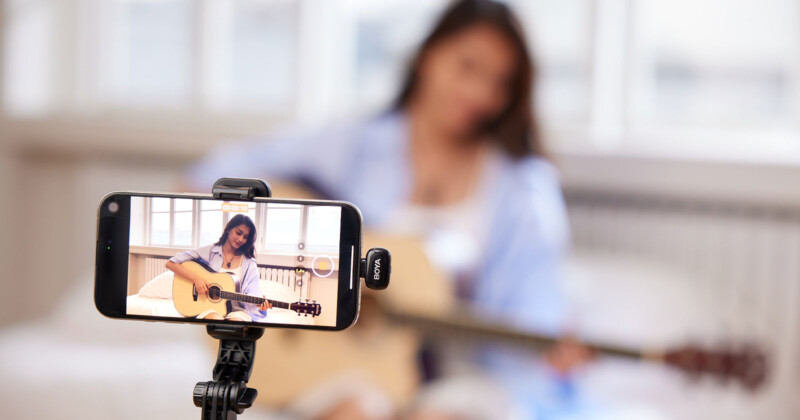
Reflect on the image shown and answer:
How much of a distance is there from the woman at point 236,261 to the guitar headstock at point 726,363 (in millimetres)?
895

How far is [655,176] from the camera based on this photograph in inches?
62.5

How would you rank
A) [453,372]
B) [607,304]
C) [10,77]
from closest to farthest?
[453,372]
[607,304]
[10,77]

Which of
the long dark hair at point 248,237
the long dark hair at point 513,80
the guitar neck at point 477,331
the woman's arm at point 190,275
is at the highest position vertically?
the long dark hair at point 513,80

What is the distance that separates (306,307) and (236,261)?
67mm

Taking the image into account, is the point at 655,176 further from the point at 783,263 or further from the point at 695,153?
the point at 783,263

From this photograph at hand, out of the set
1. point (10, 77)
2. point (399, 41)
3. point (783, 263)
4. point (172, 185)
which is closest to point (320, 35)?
point (399, 41)

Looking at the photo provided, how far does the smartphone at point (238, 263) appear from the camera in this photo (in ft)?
1.76

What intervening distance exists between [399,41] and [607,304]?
88 cm

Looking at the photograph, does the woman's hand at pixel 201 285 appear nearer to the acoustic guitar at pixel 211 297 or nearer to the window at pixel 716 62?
the acoustic guitar at pixel 211 297

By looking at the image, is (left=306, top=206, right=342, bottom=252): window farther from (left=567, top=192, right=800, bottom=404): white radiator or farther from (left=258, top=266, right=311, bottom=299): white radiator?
(left=567, top=192, right=800, bottom=404): white radiator

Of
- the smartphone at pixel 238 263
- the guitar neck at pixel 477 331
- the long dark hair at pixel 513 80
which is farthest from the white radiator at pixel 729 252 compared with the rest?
the smartphone at pixel 238 263

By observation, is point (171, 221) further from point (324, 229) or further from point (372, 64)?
point (372, 64)

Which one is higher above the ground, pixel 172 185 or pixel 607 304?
pixel 172 185

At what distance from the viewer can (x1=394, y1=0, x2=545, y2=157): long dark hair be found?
1.55m
